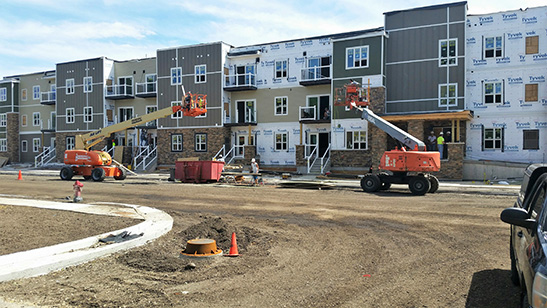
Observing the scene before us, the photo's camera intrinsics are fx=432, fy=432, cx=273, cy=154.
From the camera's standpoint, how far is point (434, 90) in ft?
101

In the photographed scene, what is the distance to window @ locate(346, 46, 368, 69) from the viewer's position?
1268 inches

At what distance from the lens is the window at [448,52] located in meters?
30.2

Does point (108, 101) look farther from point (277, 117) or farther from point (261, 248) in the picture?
point (261, 248)

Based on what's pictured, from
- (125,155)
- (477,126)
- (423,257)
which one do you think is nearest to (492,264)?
(423,257)

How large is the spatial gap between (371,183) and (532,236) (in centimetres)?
1649

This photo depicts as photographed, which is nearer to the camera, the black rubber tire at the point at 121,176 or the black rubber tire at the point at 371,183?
the black rubber tire at the point at 371,183

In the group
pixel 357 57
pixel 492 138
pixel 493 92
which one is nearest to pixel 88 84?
pixel 357 57

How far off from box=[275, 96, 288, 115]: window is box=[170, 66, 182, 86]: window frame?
9682mm

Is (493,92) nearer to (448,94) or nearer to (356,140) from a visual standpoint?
(448,94)

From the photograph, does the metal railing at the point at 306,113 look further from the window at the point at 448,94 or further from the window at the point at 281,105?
the window at the point at 448,94

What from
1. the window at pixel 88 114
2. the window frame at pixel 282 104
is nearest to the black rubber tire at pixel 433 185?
the window frame at pixel 282 104

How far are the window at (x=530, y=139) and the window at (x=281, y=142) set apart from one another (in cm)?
1746

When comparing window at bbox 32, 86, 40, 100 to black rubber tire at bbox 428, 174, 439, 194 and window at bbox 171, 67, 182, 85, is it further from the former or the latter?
black rubber tire at bbox 428, 174, 439, 194

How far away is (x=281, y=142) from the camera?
37094 millimetres
